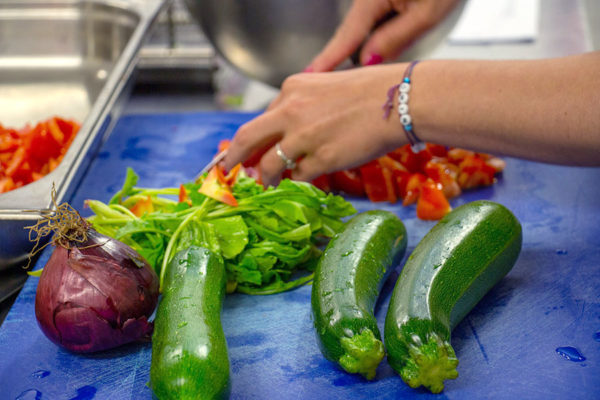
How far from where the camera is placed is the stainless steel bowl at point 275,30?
2863 millimetres

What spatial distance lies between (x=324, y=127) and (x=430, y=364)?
38.9 inches

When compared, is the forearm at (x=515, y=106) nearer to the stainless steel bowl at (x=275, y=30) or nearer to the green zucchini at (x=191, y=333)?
the green zucchini at (x=191, y=333)

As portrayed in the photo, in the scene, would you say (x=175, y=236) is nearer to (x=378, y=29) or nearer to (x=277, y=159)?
(x=277, y=159)

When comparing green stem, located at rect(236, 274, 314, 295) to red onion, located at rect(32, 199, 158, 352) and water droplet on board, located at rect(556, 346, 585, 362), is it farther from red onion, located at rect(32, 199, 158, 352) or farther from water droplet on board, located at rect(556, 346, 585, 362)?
water droplet on board, located at rect(556, 346, 585, 362)

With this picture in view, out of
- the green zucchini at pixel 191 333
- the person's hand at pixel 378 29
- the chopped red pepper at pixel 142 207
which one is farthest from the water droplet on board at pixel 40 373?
the person's hand at pixel 378 29

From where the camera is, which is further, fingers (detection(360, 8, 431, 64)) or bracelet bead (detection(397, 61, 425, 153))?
fingers (detection(360, 8, 431, 64))

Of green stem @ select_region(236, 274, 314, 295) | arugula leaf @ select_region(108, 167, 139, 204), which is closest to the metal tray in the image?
arugula leaf @ select_region(108, 167, 139, 204)

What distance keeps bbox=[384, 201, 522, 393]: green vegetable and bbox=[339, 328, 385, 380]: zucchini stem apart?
0.05 meters

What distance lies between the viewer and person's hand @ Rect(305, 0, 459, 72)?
8.76 ft

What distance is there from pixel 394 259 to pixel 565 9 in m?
3.45

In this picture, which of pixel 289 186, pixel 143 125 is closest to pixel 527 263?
pixel 289 186

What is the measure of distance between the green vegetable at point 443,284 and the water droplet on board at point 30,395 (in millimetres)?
849

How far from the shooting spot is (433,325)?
1503mm

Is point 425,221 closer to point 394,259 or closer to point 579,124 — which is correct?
point 394,259
